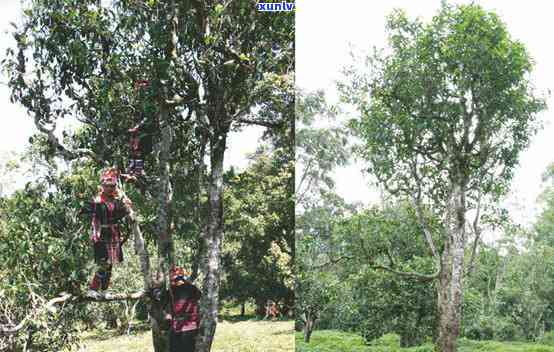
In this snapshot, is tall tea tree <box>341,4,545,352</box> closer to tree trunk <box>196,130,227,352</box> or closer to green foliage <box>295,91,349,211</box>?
green foliage <box>295,91,349,211</box>

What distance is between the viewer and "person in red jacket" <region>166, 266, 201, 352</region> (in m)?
3.43

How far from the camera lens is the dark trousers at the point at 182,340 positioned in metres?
3.44

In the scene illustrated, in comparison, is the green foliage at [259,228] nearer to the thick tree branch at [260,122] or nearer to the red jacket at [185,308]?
the thick tree branch at [260,122]

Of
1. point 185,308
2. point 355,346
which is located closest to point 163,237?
point 185,308

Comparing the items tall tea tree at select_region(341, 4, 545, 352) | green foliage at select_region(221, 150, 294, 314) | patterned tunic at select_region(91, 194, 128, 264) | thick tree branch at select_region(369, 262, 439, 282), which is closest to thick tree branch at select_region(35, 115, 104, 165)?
patterned tunic at select_region(91, 194, 128, 264)

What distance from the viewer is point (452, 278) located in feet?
15.7

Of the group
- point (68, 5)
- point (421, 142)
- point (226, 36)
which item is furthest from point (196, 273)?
point (421, 142)

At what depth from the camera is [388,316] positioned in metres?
5.89

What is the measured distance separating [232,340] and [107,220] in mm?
1224

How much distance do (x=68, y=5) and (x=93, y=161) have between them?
36.0 inches

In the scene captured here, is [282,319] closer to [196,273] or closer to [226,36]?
[196,273]

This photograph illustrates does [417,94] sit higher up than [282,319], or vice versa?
[417,94]

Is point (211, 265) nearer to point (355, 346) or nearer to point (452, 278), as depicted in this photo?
point (452, 278)

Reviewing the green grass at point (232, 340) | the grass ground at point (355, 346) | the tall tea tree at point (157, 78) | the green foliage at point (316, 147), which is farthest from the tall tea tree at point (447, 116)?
the tall tea tree at point (157, 78)
